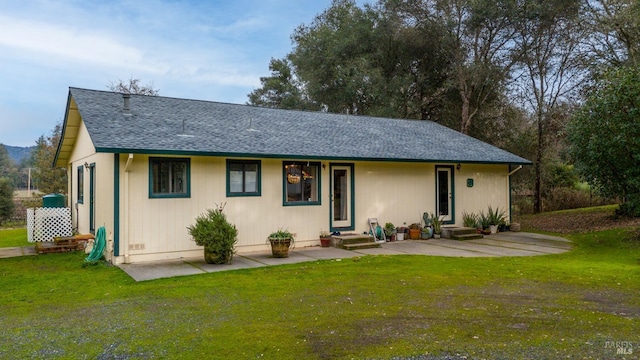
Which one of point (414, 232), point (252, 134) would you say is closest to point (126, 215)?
point (252, 134)

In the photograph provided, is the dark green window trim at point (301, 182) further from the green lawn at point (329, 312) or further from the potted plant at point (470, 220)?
the potted plant at point (470, 220)

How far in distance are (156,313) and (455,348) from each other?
3.31 m

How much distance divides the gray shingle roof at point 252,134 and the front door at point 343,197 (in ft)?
1.96

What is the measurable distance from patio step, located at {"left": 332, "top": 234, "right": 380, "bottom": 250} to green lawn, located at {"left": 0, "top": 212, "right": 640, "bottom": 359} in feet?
6.38

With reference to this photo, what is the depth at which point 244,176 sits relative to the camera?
373 inches

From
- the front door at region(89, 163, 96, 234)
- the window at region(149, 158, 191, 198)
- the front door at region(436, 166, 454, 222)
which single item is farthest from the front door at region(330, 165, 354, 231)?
the front door at region(89, 163, 96, 234)

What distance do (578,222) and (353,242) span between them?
9.32 metres

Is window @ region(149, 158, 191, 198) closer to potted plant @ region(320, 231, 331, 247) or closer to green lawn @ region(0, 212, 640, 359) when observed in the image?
green lawn @ region(0, 212, 640, 359)

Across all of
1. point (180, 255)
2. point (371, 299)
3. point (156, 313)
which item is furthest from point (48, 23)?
point (371, 299)

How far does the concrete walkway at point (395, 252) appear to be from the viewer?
7.59m

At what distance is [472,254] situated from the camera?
9281 millimetres

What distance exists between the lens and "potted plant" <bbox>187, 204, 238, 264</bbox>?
25.9 feet

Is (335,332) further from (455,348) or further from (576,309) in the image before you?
(576,309)

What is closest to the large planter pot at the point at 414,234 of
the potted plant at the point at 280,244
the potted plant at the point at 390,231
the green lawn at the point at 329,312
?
the potted plant at the point at 390,231
